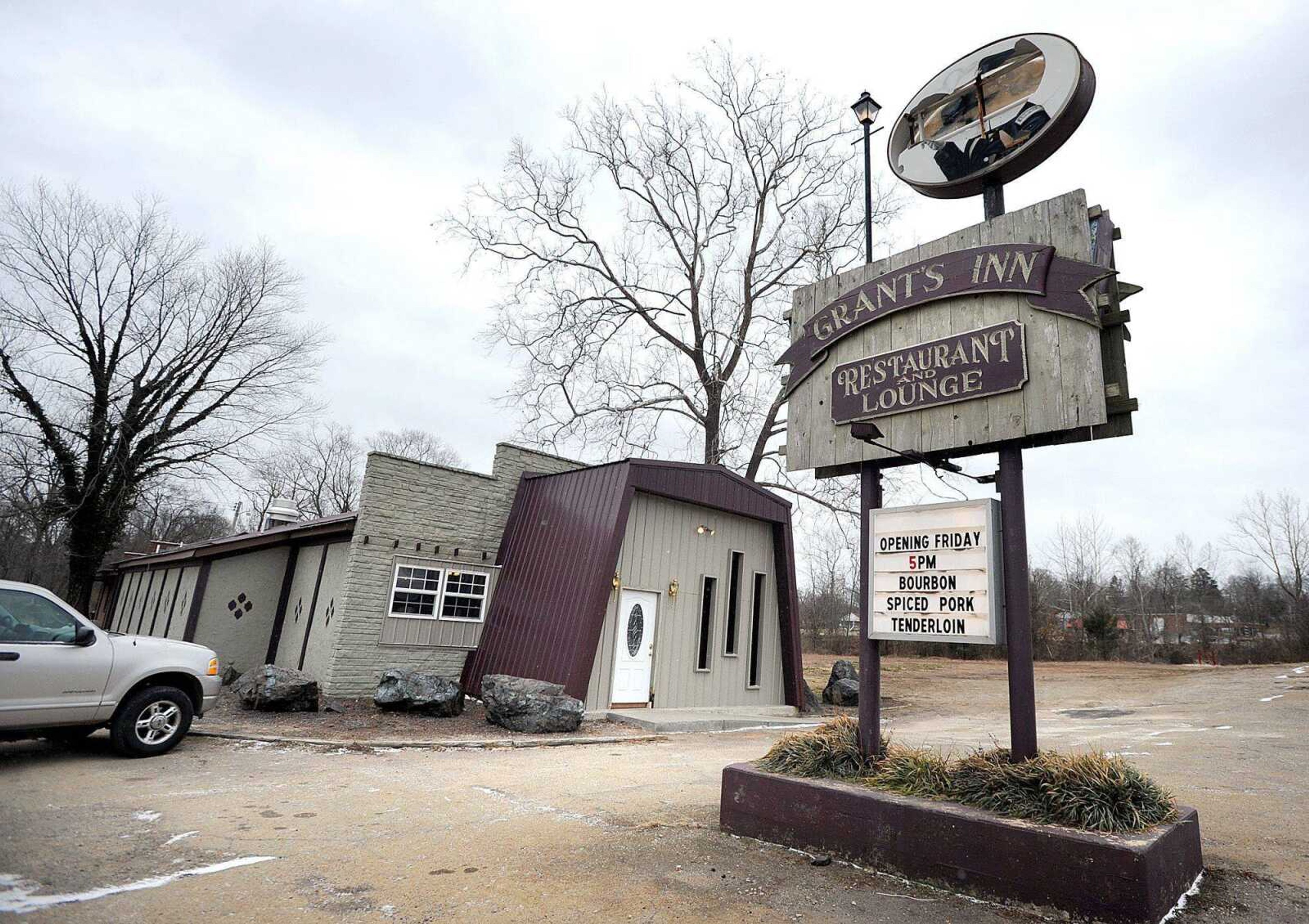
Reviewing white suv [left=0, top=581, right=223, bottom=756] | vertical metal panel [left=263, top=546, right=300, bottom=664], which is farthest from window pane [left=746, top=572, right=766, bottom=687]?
white suv [left=0, top=581, right=223, bottom=756]

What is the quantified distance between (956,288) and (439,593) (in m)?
10.7

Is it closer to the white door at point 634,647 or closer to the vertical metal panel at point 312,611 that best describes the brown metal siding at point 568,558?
the white door at point 634,647

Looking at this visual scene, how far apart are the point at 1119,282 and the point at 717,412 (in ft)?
58.8

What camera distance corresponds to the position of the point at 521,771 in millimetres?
7727

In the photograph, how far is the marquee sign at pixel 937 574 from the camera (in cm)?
477

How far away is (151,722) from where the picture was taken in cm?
772

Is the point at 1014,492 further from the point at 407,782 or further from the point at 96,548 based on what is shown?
the point at 96,548

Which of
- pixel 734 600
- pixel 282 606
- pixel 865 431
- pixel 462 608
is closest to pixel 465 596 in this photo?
pixel 462 608

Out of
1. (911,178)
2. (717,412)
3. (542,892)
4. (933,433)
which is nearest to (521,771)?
(542,892)

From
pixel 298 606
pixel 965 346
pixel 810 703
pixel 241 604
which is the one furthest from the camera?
pixel 810 703

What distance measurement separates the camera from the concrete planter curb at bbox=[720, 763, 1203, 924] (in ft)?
11.6

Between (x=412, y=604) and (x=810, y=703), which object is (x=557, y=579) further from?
(x=810, y=703)

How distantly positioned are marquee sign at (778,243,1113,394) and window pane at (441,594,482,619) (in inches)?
356

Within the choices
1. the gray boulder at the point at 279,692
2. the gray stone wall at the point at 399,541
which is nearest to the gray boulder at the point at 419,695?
the gray boulder at the point at 279,692
